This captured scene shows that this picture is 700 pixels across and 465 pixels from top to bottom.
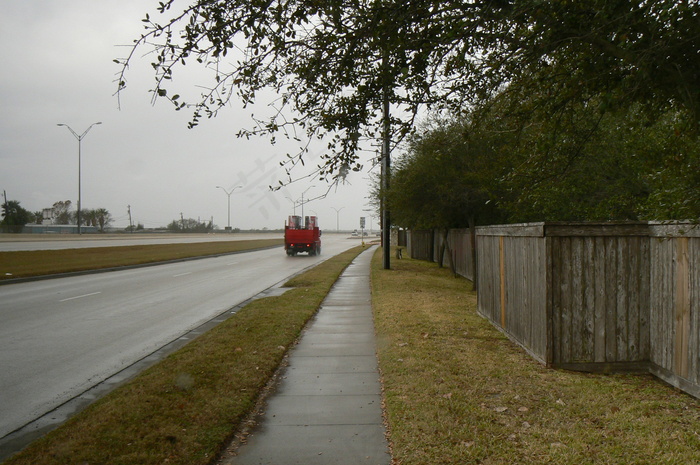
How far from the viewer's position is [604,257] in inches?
263

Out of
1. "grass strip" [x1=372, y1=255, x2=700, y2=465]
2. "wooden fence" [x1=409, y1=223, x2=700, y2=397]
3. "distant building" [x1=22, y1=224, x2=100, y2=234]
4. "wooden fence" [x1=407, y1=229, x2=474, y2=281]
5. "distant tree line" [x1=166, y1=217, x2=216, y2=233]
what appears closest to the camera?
"grass strip" [x1=372, y1=255, x2=700, y2=465]

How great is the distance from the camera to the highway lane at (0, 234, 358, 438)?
261 inches

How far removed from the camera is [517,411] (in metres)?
5.27

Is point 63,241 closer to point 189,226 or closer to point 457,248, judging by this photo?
point 457,248

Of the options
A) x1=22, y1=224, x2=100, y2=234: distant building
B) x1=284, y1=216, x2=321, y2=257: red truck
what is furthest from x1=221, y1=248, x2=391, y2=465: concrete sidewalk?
x1=22, y1=224, x2=100, y2=234: distant building

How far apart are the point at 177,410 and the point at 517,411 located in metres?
3.23

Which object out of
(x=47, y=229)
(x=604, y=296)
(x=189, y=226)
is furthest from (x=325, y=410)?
(x=189, y=226)

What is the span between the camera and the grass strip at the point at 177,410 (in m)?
4.40

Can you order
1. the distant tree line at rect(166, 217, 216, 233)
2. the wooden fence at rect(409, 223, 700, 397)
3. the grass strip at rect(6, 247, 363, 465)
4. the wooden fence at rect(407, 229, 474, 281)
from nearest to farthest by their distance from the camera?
the grass strip at rect(6, 247, 363, 465) < the wooden fence at rect(409, 223, 700, 397) < the wooden fence at rect(407, 229, 474, 281) < the distant tree line at rect(166, 217, 216, 233)

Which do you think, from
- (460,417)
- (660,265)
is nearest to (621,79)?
(660,265)

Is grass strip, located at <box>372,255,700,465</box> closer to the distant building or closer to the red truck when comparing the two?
the red truck

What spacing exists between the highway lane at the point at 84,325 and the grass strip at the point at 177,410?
2.65 feet

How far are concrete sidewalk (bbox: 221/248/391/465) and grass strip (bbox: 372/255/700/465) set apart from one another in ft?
0.69

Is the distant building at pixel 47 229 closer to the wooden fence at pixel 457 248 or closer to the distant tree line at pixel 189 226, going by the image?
the distant tree line at pixel 189 226
